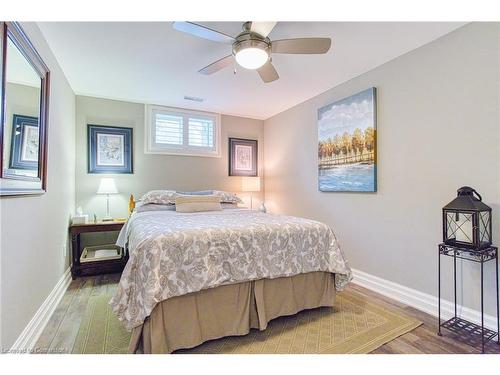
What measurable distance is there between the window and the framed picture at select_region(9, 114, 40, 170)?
2.12m

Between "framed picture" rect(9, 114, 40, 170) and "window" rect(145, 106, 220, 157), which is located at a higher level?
"window" rect(145, 106, 220, 157)

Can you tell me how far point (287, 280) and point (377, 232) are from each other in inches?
52.9

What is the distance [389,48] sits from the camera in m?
2.44

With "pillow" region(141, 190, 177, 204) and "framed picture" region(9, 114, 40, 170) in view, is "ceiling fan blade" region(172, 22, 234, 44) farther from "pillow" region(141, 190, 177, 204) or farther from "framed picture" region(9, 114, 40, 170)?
"pillow" region(141, 190, 177, 204)

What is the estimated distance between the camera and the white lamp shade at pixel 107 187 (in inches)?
138

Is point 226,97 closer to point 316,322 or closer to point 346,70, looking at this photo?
point 346,70

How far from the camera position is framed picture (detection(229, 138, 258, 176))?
4688mm

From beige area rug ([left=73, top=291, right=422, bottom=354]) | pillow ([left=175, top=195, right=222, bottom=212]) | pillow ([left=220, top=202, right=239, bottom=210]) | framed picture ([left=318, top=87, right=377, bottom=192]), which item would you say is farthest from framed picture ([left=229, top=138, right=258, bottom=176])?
beige area rug ([left=73, top=291, right=422, bottom=354])

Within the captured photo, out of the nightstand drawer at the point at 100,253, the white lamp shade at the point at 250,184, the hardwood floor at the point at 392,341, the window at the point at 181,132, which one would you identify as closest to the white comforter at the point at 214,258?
the hardwood floor at the point at 392,341

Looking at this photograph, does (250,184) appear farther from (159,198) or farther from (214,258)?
(214,258)

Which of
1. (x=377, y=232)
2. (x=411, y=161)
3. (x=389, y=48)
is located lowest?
(x=377, y=232)

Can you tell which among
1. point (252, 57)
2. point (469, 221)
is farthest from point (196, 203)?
point (469, 221)

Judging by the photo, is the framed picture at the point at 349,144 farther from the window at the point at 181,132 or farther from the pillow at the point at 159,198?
the pillow at the point at 159,198
